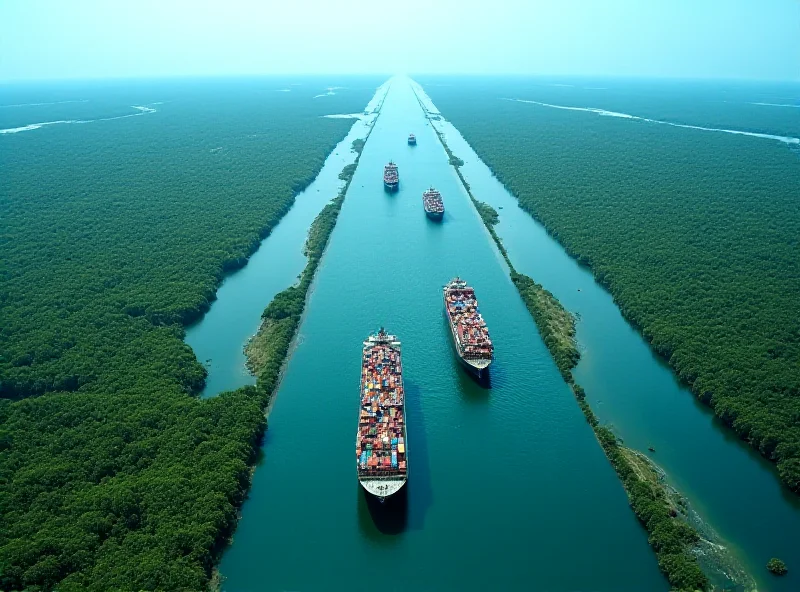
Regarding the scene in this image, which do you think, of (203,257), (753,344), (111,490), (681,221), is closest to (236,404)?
(111,490)

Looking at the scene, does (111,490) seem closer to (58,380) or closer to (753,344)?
(58,380)

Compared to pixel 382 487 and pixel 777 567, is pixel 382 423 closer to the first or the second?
pixel 382 487

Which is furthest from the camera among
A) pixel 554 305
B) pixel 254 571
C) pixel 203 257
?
pixel 203 257

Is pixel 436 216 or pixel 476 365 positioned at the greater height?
pixel 476 365

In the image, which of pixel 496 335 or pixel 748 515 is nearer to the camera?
pixel 748 515

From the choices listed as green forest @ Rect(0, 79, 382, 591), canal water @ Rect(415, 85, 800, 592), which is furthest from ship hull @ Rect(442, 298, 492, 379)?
green forest @ Rect(0, 79, 382, 591)

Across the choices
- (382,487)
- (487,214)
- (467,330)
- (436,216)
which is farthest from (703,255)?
(382,487)

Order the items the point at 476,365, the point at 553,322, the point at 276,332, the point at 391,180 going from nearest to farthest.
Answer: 1. the point at 476,365
2. the point at 276,332
3. the point at 553,322
4. the point at 391,180
